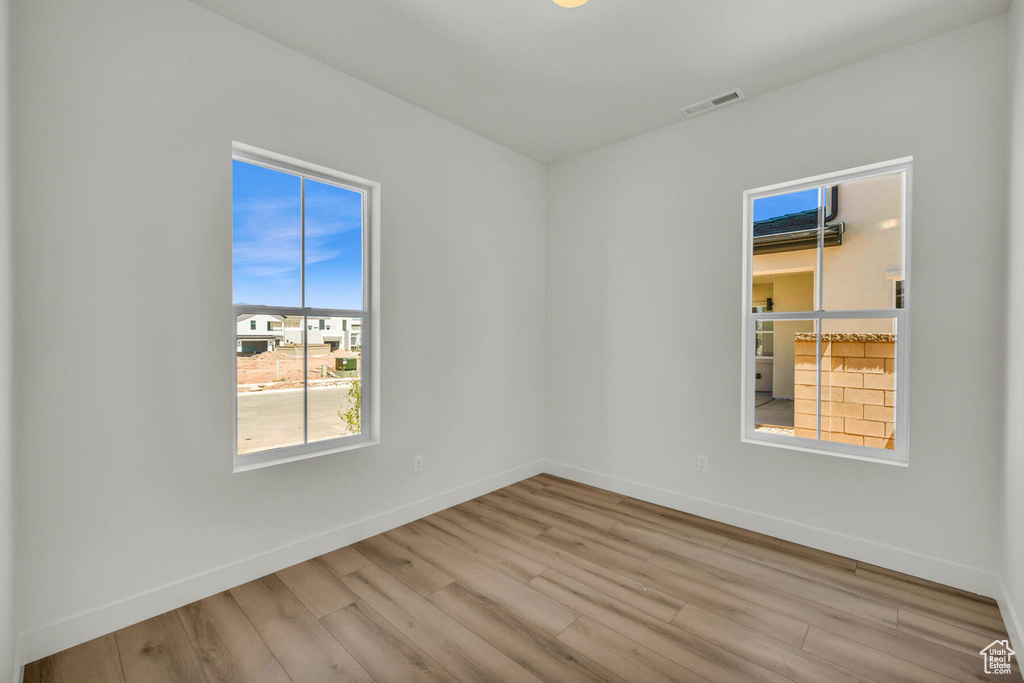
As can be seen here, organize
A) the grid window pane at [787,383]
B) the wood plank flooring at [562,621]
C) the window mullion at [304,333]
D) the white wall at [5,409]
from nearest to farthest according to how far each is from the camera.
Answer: the white wall at [5,409] → the wood plank flooring at [562,621] → the window mullion at [304,333] → the grid window pane at [787,383]

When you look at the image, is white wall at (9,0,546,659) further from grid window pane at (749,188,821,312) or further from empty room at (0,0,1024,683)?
grid window pane at (749,188,821,312)

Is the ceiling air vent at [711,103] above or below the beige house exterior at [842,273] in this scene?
above

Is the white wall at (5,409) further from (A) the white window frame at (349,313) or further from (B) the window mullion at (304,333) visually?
(B) the window mullion at (304,333)

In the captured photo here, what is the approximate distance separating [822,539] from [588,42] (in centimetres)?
330

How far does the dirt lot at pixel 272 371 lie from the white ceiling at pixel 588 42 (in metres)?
1.80

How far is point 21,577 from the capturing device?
1.90 metres

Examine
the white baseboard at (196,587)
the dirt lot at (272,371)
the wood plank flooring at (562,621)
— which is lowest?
the wood plank flooring at (562,621)

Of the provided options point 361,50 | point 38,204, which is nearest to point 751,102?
point 361,50

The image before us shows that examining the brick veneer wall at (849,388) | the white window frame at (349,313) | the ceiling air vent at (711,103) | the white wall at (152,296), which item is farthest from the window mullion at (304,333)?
the brick veneer wall at (849,388)

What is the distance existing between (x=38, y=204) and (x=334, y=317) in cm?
141

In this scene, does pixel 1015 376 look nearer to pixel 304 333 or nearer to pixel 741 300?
pixel 741 300

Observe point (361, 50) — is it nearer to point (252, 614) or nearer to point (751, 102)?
point (751, 102)

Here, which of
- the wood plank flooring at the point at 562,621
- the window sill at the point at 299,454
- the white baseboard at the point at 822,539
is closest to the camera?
the wood plank flooring at the point at 562,621

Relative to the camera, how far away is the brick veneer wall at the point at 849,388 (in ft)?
9.28
